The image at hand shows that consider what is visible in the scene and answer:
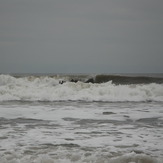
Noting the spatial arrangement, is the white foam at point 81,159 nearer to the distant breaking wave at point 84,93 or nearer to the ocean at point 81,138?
the ocean at point 81,138

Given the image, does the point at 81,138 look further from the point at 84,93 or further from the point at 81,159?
the point at 84,93

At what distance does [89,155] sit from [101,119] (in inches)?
151

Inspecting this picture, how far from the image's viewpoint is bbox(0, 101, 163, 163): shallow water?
4512 millimetres

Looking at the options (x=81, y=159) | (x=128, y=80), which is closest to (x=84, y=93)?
(x=128, y=80)

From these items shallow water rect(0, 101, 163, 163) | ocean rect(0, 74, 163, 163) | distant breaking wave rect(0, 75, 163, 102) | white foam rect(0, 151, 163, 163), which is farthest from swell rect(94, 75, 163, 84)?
white foam rect(0, 151, 163, 163)

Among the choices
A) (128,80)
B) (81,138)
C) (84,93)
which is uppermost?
(128,80)

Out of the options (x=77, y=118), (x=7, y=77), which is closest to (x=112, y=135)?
(x=77, y=118)

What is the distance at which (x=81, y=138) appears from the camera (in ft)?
19.4

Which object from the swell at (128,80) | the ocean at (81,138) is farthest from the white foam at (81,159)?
the swell at (128,80)

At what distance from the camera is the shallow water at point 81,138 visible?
14.8ft

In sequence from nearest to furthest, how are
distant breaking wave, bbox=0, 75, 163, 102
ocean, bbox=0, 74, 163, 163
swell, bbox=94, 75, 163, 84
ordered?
ocean, bbox=0, 74, 163, 163
distant breaking wave, bbox=0, 75, 163, 102
swell, bbox=94, 75, 163, 84

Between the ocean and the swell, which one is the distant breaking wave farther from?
the swell

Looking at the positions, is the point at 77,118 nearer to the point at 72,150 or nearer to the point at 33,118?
the point at 33,118

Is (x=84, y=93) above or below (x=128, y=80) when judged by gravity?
below
